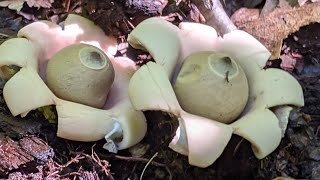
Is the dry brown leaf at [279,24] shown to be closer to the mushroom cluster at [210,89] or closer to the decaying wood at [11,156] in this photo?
the mushroom cluster at [210,89]

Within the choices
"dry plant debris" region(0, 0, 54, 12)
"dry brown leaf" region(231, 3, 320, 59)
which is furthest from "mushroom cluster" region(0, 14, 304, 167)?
"dry plant debris" region(0, 0, 54, 12)

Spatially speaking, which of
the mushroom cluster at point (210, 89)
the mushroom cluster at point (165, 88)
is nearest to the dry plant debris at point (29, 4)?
the mushroom cluster at point (165, 88)

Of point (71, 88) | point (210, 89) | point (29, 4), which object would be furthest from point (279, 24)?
point (29, 4)

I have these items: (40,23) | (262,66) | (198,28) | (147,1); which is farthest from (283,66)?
(40,23)

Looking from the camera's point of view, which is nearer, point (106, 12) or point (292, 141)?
point (292, 141)

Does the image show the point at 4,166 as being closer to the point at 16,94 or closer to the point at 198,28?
the point at 16,94

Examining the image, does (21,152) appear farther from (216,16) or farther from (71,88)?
(216,16)

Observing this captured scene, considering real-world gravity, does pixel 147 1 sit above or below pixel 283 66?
above
